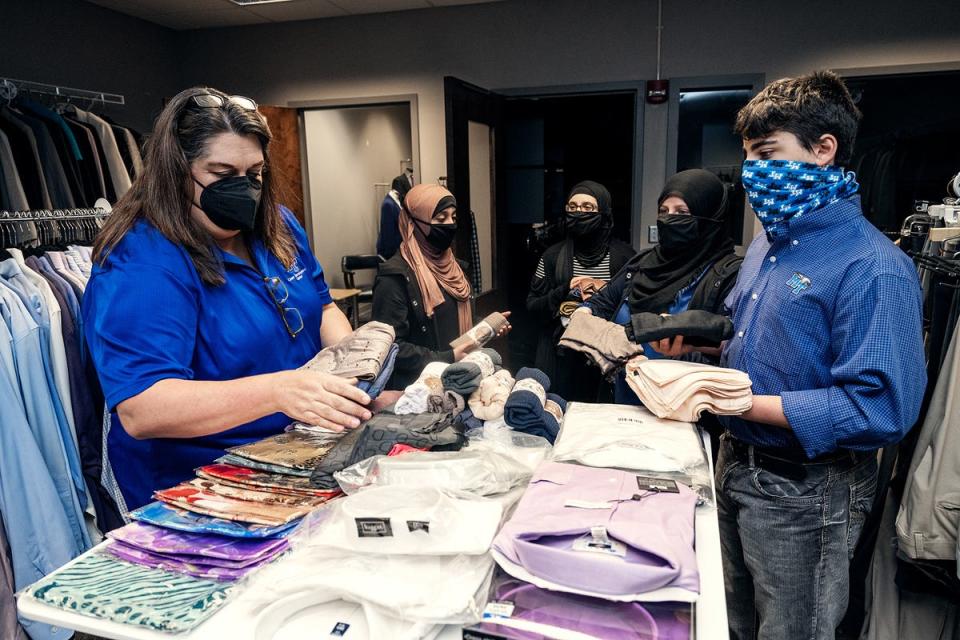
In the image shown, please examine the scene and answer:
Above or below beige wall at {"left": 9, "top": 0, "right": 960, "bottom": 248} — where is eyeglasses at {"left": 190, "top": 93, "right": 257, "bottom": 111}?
below

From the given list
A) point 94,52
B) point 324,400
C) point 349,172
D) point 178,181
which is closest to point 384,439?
point 324,400

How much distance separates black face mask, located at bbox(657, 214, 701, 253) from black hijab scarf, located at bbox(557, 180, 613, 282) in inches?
36.0

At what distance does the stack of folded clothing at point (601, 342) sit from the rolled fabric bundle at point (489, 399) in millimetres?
352

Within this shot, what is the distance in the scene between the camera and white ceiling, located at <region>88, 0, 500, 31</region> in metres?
4.52

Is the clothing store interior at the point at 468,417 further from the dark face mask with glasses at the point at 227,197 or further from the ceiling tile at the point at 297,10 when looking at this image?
the ceiling tile at the point at 297,10

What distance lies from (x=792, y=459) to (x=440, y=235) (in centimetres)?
172

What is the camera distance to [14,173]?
10.2ft

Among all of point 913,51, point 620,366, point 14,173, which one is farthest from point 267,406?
point 913,51

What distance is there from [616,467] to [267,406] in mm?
697

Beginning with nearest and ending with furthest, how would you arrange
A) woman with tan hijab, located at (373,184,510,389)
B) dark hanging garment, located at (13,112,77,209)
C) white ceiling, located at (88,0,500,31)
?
woman with tan hijab, located at (373,184,510,389), dark hanging garment, located at (13,112,77,209), white ceiling, located at (88,0,500,31)

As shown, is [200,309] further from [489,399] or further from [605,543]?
[605,543]

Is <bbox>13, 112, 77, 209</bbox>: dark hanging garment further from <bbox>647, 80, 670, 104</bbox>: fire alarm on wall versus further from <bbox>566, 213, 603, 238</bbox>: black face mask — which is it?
<bbox>647, 80, 670, 104</bbox>: fire alarm on wall

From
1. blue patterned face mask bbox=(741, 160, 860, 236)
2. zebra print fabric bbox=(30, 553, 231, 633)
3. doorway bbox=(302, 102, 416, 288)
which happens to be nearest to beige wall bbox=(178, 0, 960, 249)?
doorway bbox=(302, 102, 416, 288)

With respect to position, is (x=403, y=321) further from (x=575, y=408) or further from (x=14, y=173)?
(x=14, y=173)
